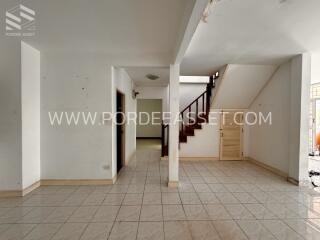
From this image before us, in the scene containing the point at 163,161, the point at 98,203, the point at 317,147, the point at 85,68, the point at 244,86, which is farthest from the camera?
the point at 317,147

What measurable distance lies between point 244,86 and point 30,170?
5.33 metres

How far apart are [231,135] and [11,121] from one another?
18.3 feet

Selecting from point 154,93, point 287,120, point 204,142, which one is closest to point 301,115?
point 287,120

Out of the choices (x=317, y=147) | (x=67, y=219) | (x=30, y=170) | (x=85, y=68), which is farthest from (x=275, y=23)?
(x=317, y=147)

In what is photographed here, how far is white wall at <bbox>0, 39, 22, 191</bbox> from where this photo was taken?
3.02 m

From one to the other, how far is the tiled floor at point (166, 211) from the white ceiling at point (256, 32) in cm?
269

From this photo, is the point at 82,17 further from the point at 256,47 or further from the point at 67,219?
the point at 256,47

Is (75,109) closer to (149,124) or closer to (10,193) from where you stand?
(10,193)

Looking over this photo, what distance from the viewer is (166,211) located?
264cm

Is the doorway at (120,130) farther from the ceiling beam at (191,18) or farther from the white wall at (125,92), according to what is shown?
the ceiling beam at (191,18)

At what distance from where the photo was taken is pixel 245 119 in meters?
5.80

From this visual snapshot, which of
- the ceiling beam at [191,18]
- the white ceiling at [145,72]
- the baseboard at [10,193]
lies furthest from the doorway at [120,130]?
the ceiling beam at [191,18]

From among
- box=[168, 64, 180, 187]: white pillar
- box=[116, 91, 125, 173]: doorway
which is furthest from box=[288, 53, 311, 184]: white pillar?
box=[116, 91, 125, 173]: doorway

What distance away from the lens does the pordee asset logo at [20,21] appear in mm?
2373
